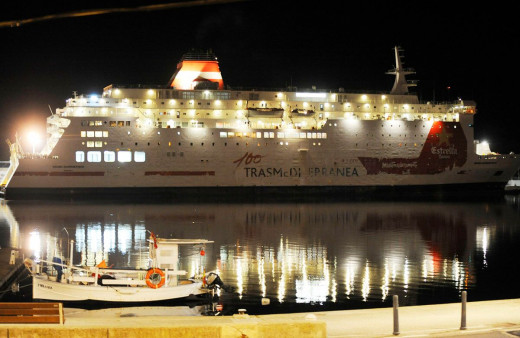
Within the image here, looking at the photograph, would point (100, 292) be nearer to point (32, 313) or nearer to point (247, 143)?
point (32, 313)

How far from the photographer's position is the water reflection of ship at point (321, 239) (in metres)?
12.0

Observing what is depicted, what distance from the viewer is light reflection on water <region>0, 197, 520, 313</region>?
37.7 ft

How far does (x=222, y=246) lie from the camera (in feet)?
55.2

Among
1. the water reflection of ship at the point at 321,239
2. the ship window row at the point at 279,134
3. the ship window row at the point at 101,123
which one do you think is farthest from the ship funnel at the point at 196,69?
the water reflection of ship at the point at 321,239

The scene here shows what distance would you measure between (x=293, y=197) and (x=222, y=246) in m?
18.4

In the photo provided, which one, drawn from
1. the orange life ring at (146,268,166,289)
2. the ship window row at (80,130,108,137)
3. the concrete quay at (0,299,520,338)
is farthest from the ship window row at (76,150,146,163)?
the concrete quay at (0,299,520,338)

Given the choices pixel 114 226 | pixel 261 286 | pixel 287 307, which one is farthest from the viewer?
pixel 114 226

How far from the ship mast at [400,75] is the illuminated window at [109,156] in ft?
62.8

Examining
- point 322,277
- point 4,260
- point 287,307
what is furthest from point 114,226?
point 287,307

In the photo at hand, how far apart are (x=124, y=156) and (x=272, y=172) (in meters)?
8.81

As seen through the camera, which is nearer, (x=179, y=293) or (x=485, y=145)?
(x=179, y=293)

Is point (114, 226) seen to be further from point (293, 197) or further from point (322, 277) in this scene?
point (293, 197)

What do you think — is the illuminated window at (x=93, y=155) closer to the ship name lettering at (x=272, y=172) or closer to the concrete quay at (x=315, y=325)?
the ship name lettering at (x=272, y=172)

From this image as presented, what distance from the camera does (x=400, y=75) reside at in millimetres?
39938
